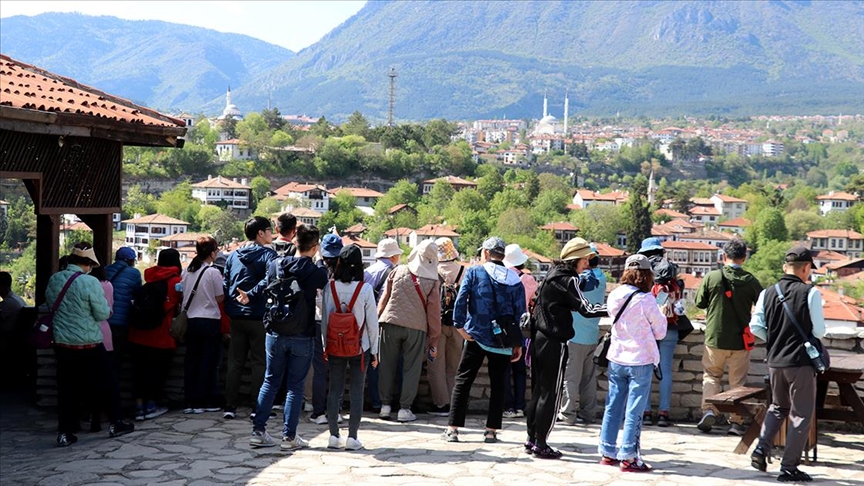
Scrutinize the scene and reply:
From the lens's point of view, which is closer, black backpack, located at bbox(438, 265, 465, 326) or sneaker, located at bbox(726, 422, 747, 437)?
sneaker, located at bbox(726, 422, 747, 437)

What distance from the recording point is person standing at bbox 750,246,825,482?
501 centimetres

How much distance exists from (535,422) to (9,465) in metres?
2.81

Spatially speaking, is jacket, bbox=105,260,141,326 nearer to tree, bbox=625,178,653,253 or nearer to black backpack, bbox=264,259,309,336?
black backpack, bbox=264,259,309,336

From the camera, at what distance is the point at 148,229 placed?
8500cm

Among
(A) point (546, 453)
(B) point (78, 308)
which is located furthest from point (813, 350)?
(B) point (78, 308)

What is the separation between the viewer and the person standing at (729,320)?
615cm

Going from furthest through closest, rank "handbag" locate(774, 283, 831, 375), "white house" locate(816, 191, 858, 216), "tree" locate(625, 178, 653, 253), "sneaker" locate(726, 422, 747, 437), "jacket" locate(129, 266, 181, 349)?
"white house" locate(816, 191, 858, 216) → "tree" locate(625, 178, 653, 253) → "jacket" locate(129, 266, 181, 349) → "sneaker" locate(726, 422, 747, 437) → "handbag" locate(774, 283, 831, 375)

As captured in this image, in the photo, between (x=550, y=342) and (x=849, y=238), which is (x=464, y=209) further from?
(x=550, y=342)

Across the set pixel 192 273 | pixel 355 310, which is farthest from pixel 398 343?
pixel 192 273

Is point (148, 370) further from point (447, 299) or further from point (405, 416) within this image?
point (447, 299)

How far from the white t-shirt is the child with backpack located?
3.89 ft

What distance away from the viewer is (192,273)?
645 centimetres

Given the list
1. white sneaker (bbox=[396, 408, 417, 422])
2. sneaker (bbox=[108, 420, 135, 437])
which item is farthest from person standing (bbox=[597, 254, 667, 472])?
sneaker (bbox=[108, 420, 135, 437])

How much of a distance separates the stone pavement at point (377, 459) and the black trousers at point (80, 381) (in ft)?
0.50
